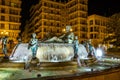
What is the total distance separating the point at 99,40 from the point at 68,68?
7301 cm

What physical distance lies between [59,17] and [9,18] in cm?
2547

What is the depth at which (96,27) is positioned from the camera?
84875 millimetres

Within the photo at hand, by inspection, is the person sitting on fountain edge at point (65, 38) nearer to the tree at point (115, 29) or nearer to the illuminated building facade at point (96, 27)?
the tree at point (115, 29)

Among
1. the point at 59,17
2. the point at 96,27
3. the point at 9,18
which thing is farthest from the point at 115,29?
the point at 59,17

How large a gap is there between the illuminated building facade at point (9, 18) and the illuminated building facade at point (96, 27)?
1273 inches

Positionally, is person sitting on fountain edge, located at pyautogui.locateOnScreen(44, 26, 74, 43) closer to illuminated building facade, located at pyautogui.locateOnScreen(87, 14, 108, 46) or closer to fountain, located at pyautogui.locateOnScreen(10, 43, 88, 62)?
fountain, located at pyautogui.locateOnScreen(10, 43, 88, 62)

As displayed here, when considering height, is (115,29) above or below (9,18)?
below

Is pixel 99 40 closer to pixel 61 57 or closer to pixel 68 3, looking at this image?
pixel 68 3

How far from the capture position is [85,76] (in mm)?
6402

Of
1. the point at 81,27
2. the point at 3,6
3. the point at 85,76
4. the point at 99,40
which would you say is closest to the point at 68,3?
the point at 81,27

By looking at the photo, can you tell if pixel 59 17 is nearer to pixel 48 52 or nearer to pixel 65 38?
pixel 65 38

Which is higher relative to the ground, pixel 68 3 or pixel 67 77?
pixel 68 3

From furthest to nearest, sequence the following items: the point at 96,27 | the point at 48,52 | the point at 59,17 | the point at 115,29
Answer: the point at 59,17 → the point at 96,27 → the point at 115,29 → the point at 48,52

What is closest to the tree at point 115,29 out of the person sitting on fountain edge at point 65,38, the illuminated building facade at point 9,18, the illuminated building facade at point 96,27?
the person sitting on fountain edge at point 65,38
